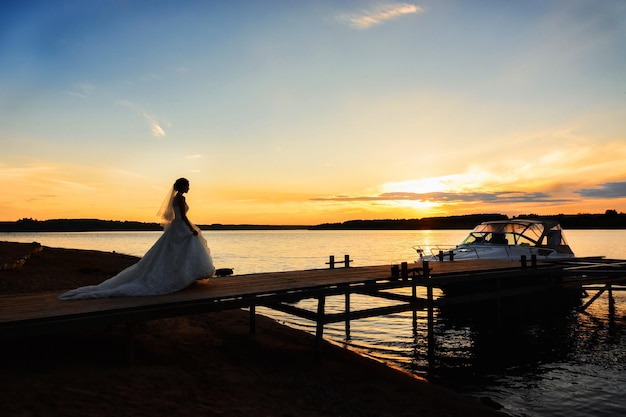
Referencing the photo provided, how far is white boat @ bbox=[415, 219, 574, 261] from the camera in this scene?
2392 centimetres

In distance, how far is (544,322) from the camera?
19781 mm

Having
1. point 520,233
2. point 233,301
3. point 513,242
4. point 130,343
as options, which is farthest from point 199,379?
point 520,233

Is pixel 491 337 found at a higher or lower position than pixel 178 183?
lower

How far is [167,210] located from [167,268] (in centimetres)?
138

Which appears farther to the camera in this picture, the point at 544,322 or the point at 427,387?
the point at 544,322

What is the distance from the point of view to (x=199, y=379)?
27.6 ft

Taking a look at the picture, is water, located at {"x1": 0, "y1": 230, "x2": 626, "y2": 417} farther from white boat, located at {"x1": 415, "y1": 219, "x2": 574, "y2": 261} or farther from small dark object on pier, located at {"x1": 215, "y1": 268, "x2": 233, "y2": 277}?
small dark object on pier, located at {"x1": 215, "y1": 268, "x2": 233, "y2": 277}

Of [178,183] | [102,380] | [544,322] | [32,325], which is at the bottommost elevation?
[544,322]

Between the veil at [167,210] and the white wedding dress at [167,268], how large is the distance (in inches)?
3.5

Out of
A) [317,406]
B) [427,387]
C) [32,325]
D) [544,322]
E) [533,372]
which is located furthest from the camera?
[544,322]

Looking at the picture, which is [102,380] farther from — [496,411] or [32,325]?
[496,411]

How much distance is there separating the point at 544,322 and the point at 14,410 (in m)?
20.2

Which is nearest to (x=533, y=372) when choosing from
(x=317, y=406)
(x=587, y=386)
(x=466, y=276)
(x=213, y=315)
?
(x=587, y=386)

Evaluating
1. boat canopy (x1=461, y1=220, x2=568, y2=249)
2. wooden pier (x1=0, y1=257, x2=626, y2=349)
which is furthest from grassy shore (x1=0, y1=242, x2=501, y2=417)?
boat canopy (x1=461, y1=220, x2=568, y2=249)
